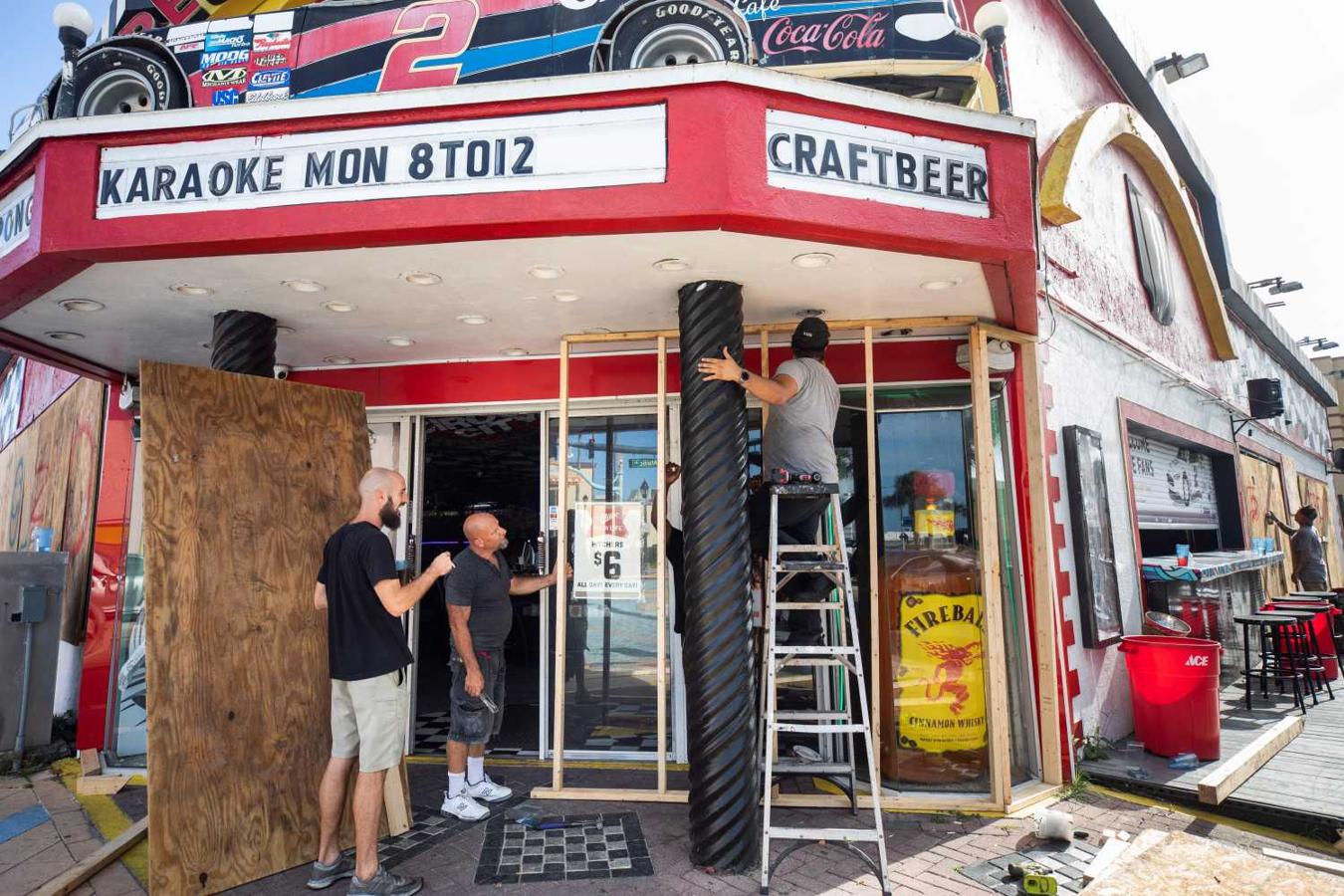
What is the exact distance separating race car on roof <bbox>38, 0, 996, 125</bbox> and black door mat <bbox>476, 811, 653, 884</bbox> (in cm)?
402

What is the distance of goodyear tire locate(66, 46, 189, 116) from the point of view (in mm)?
4375

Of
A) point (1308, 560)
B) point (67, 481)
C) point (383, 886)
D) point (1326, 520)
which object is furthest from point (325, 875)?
point (1326, 520)

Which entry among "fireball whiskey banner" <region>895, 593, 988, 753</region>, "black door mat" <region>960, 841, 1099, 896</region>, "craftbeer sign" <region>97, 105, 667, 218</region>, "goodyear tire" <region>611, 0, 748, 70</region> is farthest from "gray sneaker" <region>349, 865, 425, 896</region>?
"goodyear tire" <region>611, 0, 748, 70</region>

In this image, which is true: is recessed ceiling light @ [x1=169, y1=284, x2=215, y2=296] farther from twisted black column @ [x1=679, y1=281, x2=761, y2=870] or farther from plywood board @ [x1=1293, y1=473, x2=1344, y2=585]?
plywood board @ [x1=1293, y1=473, x2=1344, y2=585]

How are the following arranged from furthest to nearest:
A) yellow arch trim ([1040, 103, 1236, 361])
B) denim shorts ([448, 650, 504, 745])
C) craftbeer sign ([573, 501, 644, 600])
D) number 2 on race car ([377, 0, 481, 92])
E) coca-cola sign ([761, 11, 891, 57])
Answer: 1. yellow arch trim ([1040, 103, 1236, 361])
2. craftbeer sign ([573, 501, 644, 600])
3. number 2 on race car ([377, 0, 481, 92])
4. denim shorts ([448, 650, 504, 745])
5. coca-cola sign ([761, 11, 891, 57])

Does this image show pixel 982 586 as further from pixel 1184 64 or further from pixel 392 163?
pixel 1184 64

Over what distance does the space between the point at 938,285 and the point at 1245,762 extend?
150 inches

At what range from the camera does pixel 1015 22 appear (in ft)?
21.5

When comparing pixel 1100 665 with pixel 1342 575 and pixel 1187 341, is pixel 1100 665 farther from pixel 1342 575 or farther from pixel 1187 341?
pixel 1342 575

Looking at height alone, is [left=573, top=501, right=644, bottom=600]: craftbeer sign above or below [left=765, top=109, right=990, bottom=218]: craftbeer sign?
below

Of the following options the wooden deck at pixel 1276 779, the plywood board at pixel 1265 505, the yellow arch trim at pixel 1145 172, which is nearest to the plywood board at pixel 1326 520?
the plywood board at pixel 1265 505

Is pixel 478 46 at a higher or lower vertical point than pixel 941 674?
higher

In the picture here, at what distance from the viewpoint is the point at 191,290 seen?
4355 millimetres

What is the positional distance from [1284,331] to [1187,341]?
735 centimetres
